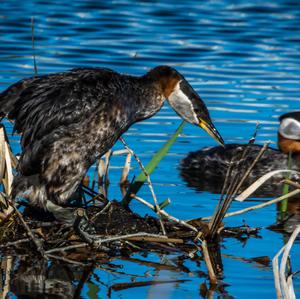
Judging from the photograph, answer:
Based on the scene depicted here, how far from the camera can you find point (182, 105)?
8.41 meters

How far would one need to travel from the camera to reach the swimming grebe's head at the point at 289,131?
1166 cm

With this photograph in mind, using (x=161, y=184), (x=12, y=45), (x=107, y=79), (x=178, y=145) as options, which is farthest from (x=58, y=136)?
(x=12, y=45)

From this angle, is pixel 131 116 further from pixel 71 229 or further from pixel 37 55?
pixel 37 55

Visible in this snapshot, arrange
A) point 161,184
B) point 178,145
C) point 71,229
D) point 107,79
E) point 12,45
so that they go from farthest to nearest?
1. point 12,45
2. point 178,145
3. point 161,184
4. point 107,79
5. point 71,229

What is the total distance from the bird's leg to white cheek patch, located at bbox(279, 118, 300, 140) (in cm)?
422

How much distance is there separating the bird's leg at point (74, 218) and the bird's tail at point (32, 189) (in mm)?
63

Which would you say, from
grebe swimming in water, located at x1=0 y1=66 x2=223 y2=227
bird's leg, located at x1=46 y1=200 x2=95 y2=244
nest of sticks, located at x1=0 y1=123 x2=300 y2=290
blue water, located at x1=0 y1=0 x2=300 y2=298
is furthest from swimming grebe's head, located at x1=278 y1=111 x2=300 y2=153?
bird's leg, located at x1=46 y1=200 x2=95 y2=244

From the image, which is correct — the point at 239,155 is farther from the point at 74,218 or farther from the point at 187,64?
the point at 187,64

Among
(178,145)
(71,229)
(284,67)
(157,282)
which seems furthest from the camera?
(284,67)

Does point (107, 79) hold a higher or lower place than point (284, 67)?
higher

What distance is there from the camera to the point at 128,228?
26.3 feet

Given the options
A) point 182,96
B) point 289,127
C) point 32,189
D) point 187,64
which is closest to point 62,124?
point 32,189

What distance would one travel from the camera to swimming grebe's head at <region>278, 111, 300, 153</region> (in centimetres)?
1166

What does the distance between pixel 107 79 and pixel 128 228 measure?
1.11m
